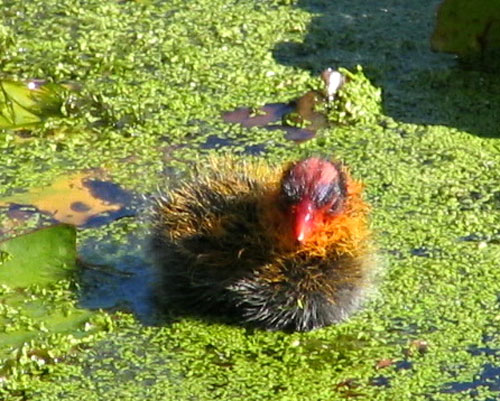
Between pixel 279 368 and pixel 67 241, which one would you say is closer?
pixel 279 368

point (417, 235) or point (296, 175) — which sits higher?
point (296, 175)

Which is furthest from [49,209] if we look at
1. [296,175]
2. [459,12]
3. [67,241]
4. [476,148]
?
[459,12]

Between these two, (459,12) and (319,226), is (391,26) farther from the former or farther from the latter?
(319,226)

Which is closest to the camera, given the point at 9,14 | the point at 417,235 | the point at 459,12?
the point at 417,235

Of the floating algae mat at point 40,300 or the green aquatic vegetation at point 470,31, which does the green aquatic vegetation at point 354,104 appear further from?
the floating algae mat at point 40,300

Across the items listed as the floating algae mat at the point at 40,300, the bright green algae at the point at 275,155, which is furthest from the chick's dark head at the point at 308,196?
the floating algae mat at the point at 40,300

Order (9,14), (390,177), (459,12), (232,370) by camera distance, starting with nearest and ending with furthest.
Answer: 1. (232,370)
2. (390,177)
3. (459,12)
4. (9,14)
